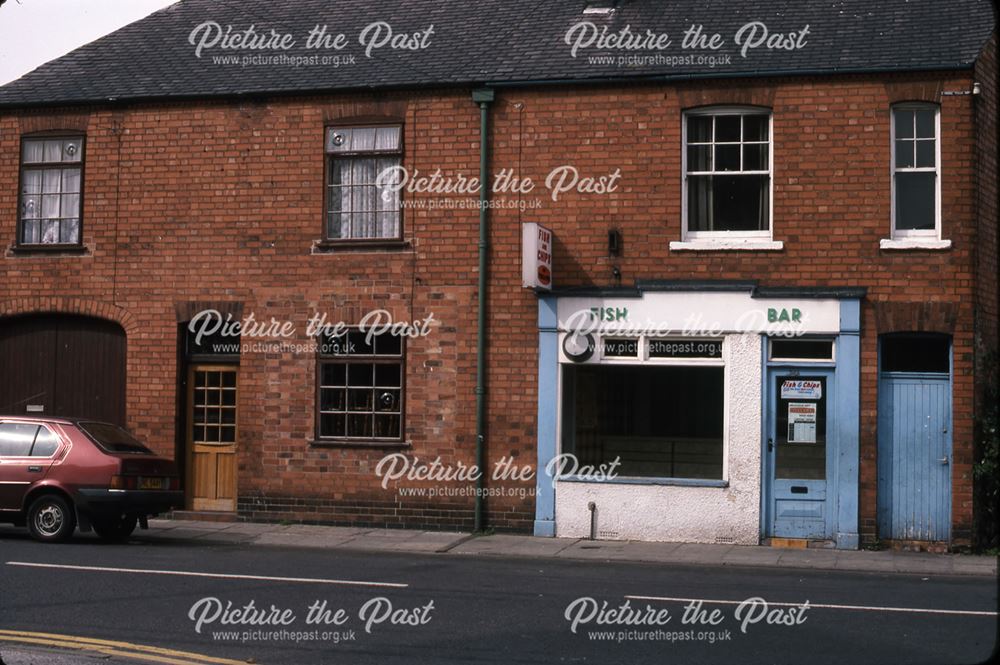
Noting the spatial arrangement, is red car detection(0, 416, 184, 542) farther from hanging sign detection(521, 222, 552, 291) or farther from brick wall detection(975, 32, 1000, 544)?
brick wall detection(975, 32, 1000, 544)

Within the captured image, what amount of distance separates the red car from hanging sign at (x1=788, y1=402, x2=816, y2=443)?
846 centimetres

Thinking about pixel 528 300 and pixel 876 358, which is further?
pixel 528 300

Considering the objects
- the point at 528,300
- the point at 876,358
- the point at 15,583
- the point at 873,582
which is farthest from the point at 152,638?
the point at 876,358

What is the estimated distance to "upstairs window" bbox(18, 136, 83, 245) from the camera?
19.0 metres

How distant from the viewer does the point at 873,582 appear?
12758 millimetres

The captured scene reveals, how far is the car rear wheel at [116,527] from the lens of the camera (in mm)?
15781

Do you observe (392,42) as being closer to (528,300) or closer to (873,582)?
(528,300)

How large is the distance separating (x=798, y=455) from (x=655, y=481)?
1.96 meters

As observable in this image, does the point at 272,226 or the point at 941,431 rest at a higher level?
the point at 272,226

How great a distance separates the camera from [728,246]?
16312mm

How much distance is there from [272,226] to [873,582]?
33.4 ft

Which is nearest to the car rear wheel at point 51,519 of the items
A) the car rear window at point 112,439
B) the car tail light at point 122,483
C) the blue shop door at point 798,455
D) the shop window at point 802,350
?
the car tail light at point 122,483

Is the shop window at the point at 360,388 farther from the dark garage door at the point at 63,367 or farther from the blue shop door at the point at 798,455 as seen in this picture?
the blue shop door at the point at 798,455

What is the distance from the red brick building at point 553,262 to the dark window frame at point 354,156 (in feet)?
0.18
